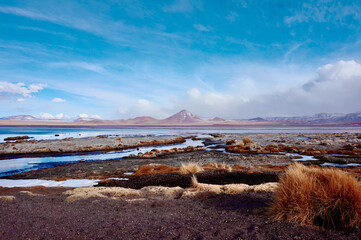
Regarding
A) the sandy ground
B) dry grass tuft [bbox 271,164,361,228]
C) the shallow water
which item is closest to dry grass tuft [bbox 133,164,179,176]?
the sandy ground

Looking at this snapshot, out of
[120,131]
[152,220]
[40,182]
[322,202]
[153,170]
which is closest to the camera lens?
[322,202]

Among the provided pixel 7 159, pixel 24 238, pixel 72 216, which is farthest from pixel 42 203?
pixel 7 159

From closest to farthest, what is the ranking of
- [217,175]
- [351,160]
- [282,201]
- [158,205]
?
1. [282,201]
2. [158,205]
3. [217,175]
4. [351,160]

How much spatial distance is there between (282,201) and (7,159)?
27.1 meters

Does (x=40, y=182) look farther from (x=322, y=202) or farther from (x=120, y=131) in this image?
(x=120, y=131)

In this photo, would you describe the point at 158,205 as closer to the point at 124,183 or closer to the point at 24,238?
the point at 24,238

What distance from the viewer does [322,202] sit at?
5.10 meters

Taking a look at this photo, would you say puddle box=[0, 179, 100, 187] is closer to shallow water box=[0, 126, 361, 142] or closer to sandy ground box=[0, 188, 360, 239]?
sandy ground box=[0, 188, 360, 239]

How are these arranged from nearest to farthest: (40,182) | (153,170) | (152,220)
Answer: (152,220), (40,182), (153,170)

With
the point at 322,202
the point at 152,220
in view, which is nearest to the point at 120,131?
the point at 152,220

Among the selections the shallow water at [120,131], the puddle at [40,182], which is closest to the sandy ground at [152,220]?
the puddle at [40,182]

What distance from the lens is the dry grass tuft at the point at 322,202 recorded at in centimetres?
486

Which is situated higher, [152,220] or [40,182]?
[152,220]

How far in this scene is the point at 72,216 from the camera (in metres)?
6.29
